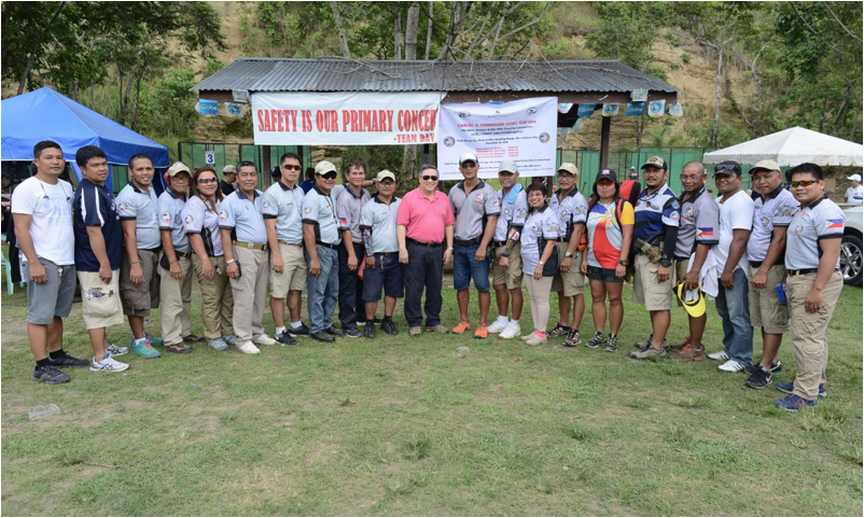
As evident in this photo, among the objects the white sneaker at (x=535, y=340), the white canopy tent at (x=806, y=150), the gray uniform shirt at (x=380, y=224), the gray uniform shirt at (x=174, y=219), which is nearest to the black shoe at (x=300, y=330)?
the gray uniform shirt at (x=380, y=224)

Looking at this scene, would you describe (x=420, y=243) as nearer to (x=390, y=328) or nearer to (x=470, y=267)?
(x=470, y=267)

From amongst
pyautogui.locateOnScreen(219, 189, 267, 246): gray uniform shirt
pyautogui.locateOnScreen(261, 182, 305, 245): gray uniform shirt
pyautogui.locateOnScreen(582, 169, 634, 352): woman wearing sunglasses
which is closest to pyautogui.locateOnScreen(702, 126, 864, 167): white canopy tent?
pyautogui.locateOnScreen(582, 169, 634, 352): woman wearing sunglasses

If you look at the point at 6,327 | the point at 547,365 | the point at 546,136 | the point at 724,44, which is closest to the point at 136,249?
the point at 6,327

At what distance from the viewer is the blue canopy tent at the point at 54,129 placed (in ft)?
26.2

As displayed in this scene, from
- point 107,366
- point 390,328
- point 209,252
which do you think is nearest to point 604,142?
point 390,328

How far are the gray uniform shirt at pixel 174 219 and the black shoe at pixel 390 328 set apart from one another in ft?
7.16

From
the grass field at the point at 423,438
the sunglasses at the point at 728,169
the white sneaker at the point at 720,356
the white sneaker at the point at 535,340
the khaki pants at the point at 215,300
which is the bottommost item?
the grass field at the point at 423,438

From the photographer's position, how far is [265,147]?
7.98 metres

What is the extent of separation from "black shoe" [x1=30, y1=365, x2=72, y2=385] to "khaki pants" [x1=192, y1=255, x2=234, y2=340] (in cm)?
129

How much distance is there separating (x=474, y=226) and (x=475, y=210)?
0.17m

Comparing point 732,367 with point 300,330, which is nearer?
point 732,367

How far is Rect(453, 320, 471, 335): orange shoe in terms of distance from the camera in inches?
243

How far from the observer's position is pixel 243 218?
208 inches

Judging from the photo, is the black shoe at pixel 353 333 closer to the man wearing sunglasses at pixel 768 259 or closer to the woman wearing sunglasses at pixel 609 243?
the woman wearing sunglasses at pixel 609 243
